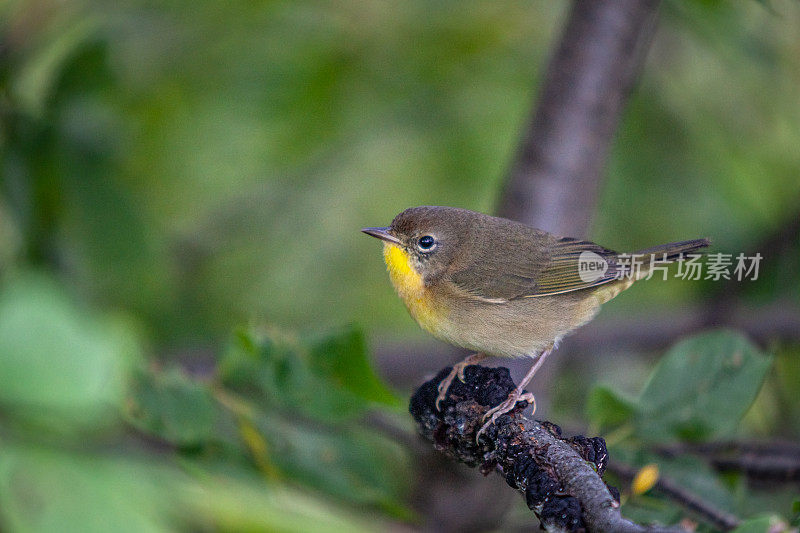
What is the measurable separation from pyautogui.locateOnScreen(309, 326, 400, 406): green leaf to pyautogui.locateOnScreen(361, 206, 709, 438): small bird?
576 mm

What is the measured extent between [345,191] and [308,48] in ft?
4.31

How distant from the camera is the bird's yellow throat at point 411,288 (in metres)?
3.26

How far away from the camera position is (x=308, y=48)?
4.82m

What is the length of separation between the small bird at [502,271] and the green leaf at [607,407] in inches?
16.9

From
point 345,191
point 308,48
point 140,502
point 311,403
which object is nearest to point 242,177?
point 345,191

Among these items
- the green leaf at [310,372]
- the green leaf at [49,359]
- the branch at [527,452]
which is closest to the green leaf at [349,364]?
the green leaf at [310,372]

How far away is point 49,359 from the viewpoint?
154 cm

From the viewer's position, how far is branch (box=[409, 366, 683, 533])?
1.61 meters

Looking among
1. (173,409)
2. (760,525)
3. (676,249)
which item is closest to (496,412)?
(760,525)

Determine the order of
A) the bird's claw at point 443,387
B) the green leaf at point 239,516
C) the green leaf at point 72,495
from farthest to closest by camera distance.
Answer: the bird's claw at point 443,387 → the green leaf at point 239,516 → the green leaf at point 72,495

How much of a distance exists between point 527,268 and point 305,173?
251 centimetres

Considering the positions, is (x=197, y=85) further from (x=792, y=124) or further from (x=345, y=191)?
(x=792, y=124)

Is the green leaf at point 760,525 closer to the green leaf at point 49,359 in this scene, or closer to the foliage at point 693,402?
the foliage at point 693,402

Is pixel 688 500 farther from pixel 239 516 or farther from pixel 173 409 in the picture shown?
pixel 173 409
